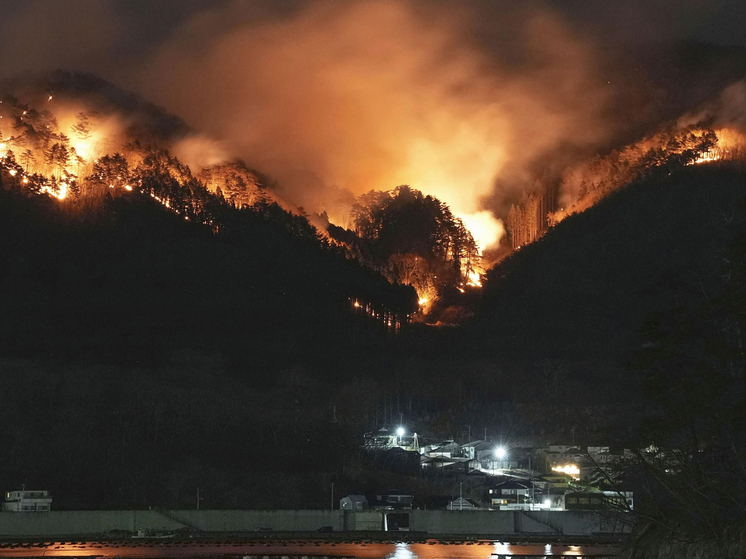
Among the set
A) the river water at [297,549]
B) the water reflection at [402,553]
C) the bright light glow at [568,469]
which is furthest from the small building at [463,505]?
the water reflection at [402,553]

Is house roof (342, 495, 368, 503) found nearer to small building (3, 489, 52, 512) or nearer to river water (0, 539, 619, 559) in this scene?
river water (0, 539, 619, 559)

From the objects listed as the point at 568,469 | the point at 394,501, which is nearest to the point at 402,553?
the point at 394,501

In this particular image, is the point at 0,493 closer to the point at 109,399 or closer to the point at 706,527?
the point at 109,399

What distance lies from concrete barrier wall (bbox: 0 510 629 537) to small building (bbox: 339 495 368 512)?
4800 mm

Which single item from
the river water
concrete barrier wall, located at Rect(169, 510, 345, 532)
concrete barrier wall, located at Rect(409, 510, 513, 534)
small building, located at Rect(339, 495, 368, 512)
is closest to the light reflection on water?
the river water

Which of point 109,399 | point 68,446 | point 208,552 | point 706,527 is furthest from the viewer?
point 109,399

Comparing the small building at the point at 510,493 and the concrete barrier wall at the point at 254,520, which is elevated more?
the small building at the point at 510,493

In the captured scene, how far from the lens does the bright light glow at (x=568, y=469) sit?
116 m

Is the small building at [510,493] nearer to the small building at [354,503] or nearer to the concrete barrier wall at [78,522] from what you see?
the small building at [354,503]

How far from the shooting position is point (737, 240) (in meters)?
47.7

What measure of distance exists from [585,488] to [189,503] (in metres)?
32.0

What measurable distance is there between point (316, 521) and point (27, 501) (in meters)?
22.1

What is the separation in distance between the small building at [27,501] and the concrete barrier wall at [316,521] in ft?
13.2

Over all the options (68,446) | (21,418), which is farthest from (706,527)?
(21,418)
